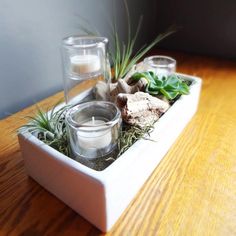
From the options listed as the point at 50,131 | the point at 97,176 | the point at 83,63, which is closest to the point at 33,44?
the point at 83,63

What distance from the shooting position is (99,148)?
385 millimetres

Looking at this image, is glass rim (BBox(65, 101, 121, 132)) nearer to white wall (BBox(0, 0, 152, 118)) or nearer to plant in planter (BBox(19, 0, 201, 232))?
plant in planter (BBox(19, 0, 201, 232))

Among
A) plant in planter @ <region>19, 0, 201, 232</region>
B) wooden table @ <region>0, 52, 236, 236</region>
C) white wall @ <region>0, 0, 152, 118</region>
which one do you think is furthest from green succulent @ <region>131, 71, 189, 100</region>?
white wall @ <region>0, 0, 152, 118</region>

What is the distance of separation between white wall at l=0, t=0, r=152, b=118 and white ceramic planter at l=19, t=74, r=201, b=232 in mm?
277

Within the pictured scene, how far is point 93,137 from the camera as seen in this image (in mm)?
377

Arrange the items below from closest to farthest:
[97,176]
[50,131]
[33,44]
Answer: [97,176]
[50,131]
[33,44]

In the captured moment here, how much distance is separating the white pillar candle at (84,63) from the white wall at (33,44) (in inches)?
7.2

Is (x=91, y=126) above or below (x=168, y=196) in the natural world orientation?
above

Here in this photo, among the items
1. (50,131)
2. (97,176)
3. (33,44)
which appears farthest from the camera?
(33,44)

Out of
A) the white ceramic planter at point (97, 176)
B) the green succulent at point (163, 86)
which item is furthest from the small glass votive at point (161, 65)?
the white ceramic planter at point (97, 176)

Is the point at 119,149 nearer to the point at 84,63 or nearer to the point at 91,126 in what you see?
the point at 91,126

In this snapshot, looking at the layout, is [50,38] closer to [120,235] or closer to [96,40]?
[96,40]

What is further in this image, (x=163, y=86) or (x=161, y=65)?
(x=161, y=65)

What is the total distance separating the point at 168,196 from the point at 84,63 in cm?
30
